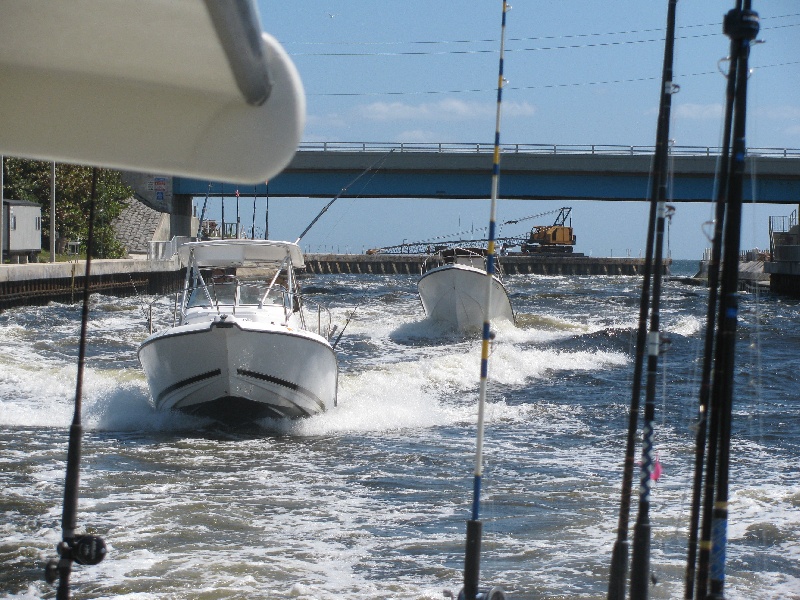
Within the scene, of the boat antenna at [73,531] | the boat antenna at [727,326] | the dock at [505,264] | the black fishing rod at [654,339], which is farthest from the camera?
the dock at [505,264]

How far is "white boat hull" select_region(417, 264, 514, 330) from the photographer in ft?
94.4

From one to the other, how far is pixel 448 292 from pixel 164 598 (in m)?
22.5

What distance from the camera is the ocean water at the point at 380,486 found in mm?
7555

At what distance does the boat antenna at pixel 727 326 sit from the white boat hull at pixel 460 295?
2442cm

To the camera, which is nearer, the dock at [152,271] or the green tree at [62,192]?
the dock at [152,271]

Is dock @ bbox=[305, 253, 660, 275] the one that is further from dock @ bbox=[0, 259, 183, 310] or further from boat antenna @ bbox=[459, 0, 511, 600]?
boat antenna @ bbox=[459, 0, 511, 600]

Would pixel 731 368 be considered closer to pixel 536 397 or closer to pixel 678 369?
pixel 536 397

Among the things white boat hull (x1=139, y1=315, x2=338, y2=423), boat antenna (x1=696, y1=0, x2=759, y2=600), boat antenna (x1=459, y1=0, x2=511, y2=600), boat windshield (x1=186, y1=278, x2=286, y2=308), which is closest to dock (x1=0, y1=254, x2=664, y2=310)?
boat windshield (x1=186, y1=278, x2=286, y2=308)

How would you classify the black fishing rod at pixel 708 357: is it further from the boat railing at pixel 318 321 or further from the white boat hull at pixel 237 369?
the boat railing at pixel 318 321

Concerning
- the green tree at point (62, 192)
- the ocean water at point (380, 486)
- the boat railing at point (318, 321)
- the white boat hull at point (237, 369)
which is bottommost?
the ocean water at point (380, 486)

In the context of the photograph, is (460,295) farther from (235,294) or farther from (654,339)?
(654,339)

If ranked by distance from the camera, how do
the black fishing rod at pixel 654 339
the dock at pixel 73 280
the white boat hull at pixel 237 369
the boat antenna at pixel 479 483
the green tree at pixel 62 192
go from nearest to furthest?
the black fishing rod at pixel 654 339, the boat antenna at pixel 479 483, the white boat hull at pixel 237 369, the dock at pixel 73 280, the green tree at pixel 62 192

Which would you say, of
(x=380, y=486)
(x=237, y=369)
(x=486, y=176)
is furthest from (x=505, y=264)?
(x=380, y=486)

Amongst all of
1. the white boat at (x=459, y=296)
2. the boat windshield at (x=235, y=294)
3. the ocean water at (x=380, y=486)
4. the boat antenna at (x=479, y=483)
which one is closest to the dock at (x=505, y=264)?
the white boat at (x=459, y=296)
